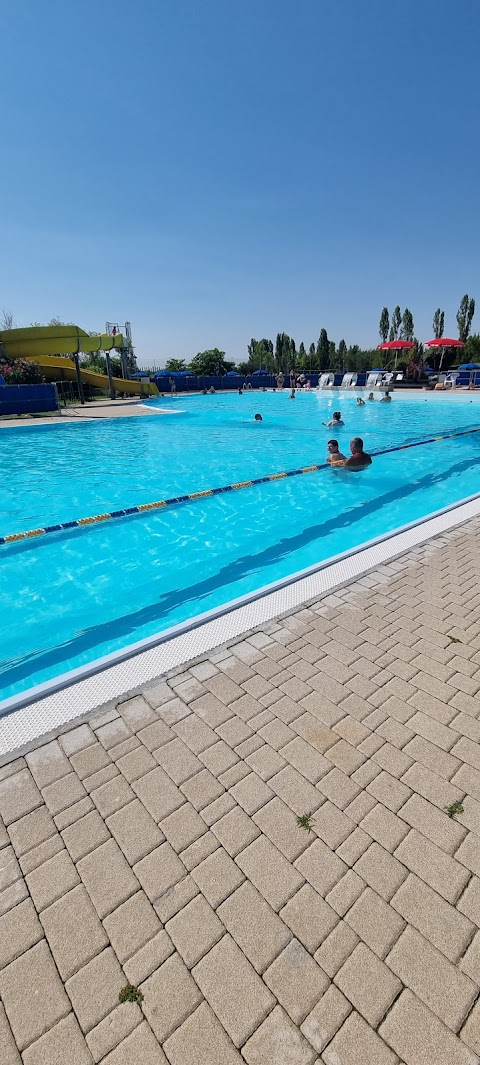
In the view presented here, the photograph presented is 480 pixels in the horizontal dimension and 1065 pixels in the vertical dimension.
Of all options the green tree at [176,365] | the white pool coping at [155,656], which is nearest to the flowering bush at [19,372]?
the white pool coping at [155,656]

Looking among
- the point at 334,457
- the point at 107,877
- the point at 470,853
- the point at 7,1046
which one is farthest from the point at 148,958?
the point at 334,457

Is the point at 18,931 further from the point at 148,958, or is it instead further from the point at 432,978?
the point at 432,978

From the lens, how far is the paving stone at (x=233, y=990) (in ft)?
4.51

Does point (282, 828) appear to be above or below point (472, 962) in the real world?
above

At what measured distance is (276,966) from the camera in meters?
1.50

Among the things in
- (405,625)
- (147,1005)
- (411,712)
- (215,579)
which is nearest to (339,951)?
(147,1005)

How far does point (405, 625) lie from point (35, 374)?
25466 millimetres

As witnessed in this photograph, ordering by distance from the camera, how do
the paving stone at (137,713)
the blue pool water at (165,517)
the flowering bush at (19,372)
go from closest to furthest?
the paving stone at (137,713)
the blue pool water at (165,517)
the flowering bush at (19,372)

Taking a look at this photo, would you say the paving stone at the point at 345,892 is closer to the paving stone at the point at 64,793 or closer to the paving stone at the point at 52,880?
the paving stone at the point at 52,880

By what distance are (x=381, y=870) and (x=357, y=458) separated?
8.61 metres

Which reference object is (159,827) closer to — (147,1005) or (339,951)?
(147,1005)

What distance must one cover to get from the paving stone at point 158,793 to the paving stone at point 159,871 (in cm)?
16

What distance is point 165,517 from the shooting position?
766cm

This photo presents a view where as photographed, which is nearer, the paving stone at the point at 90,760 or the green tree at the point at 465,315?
the paving stone at the point at 90,760
